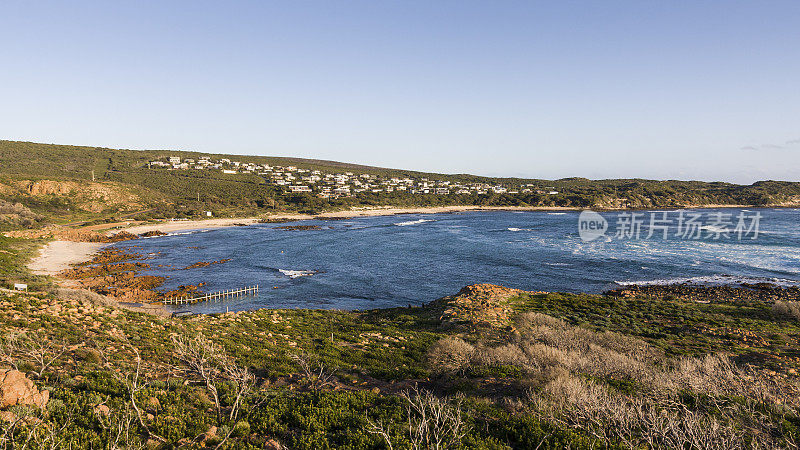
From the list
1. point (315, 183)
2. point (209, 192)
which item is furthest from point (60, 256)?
point (315, 183)

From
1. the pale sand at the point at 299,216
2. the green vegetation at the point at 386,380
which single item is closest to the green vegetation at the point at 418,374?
the green vegetation at the point at 386,380

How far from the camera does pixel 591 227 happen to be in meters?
97.8

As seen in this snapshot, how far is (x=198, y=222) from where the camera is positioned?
3671 inches

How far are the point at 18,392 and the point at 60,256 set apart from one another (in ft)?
182

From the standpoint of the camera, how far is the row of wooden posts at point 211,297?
34.2 meters

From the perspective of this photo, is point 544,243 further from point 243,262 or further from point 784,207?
point 784,207

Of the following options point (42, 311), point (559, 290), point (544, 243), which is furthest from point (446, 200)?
point (42, 311)

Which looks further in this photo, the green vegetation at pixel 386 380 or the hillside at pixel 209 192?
the hillside at pixel 209 192

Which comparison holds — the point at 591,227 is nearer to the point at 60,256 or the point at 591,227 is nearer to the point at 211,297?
the point at 211,297

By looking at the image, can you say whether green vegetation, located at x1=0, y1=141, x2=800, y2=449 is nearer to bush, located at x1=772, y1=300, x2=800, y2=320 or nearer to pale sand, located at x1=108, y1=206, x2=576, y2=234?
bush, located at x1=772, y1=300, x2=800, y2=320

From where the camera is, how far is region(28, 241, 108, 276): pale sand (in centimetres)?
4172

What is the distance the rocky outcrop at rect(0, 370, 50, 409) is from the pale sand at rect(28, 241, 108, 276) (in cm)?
4084

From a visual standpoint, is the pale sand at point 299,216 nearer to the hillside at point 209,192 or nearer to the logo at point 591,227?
the hillside at point 209,192

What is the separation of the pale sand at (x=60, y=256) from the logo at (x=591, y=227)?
8105 cm
